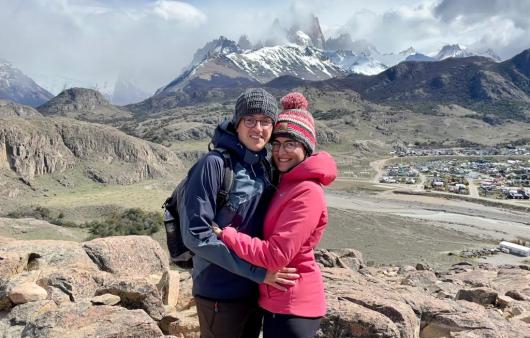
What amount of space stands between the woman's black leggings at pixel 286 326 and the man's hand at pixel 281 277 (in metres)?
0.29

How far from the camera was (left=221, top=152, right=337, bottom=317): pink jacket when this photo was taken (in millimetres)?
4148

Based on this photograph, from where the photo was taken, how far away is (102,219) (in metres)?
51.8

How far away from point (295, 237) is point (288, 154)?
85cm

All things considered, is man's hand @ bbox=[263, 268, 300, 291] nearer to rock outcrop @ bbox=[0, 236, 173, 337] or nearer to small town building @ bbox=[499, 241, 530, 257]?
rock outcrop @ bbox=[0, 236, 173, 337]

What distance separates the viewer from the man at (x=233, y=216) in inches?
164

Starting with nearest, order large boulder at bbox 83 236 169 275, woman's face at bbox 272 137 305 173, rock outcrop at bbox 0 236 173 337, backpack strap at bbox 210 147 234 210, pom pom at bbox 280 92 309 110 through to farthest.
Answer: backpack strap at bbox 210 147 234 210
woman's face at bbox 272 137 305 173
pom pom at bbox 280 92 309 110
rock outcrop at bbox 0 236 173 337
large boulder at bbox 83 236 169 275

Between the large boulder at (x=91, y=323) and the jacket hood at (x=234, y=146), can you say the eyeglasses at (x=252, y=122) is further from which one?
the large boulder at (x=91, y=323)

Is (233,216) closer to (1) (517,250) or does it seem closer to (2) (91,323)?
(2) (91,323)

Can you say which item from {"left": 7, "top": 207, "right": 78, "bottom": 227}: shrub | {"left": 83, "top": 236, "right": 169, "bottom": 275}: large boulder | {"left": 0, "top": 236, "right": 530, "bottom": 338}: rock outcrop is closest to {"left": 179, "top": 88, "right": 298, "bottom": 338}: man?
{"left": 0, "top": 236, "right": 530, "bottom": 338}: rock outcrop

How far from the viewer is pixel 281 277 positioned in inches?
168

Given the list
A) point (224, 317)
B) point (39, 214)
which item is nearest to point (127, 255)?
point (224, 317)

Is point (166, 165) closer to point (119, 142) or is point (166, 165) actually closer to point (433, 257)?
point (119, 142)

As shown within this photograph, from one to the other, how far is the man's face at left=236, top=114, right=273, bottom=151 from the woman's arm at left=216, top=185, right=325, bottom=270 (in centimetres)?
63

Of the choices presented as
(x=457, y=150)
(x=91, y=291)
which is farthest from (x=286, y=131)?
(x=457, y=150)
